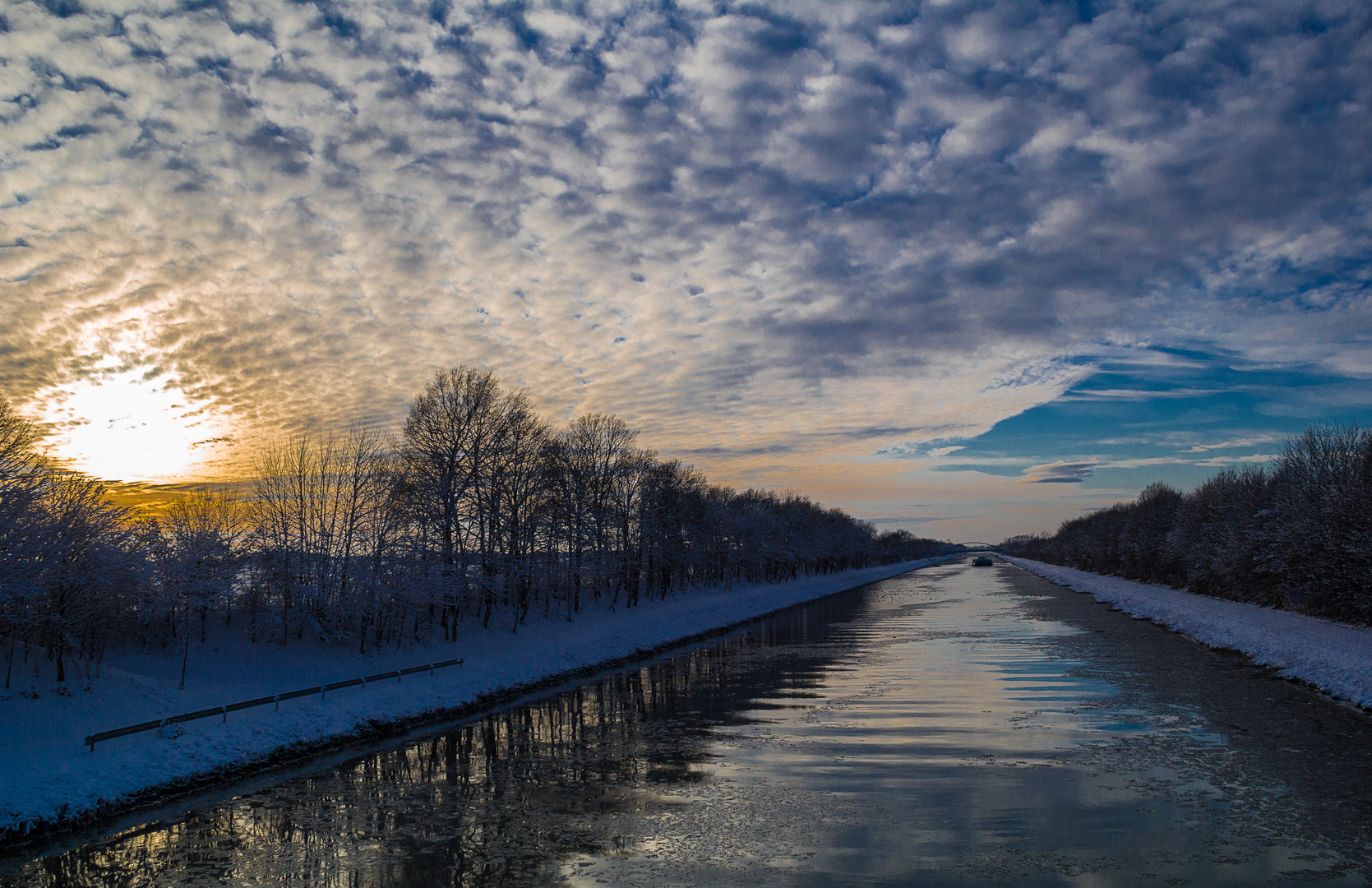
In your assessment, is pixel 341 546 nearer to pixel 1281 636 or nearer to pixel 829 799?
pixel 829 799

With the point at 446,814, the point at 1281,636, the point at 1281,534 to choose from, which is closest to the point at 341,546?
the point at 446,814

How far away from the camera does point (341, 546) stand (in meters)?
38.0

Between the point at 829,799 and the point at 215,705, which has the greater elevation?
the point at 829,799

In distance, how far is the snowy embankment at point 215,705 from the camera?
50.6 ft

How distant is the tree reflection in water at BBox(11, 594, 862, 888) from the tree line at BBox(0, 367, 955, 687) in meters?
10.4

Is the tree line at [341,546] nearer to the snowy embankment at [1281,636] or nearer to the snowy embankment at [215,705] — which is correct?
the snowy embankment at [215,705]

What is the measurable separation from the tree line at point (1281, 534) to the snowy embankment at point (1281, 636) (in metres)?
1.78

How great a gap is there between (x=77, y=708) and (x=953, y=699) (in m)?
26.0

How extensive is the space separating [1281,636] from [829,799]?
31447mm

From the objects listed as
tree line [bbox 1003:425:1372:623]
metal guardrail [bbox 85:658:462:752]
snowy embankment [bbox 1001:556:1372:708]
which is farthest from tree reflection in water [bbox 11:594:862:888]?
tree line [bbox 1003:425:1372:623]

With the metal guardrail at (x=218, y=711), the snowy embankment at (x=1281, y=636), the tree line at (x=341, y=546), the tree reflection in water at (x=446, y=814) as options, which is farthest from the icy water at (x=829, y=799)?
the tree line at (x=341, y=546)

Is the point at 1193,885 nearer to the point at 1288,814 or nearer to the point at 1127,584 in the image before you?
the point at 1288,814

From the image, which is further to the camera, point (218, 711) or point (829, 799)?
point (218, 711)

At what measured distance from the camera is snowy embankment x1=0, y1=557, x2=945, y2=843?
15.4 metres
